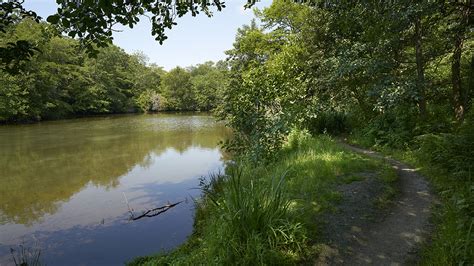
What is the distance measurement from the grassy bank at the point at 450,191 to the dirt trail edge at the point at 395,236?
0.46ft

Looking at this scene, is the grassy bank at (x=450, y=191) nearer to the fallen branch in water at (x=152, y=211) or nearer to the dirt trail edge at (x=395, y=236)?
the dirt trail edge at (x=395, y=236)

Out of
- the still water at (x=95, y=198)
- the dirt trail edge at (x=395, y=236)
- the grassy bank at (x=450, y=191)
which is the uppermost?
the grassy bank at (x=450, y=191)

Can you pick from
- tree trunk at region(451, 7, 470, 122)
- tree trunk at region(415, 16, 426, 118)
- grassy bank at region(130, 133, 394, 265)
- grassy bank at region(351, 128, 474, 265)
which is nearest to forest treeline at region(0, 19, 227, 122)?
grassy bank at region(130, 133, 394, 265)

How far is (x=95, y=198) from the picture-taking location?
933cm

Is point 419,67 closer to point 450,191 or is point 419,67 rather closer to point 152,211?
point 450,191

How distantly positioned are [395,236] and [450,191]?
1510 mm

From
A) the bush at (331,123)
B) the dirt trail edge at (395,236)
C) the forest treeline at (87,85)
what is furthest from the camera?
the forest treeline at (87,85)

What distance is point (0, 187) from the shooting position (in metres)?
10.6

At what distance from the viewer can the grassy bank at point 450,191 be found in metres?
3.09

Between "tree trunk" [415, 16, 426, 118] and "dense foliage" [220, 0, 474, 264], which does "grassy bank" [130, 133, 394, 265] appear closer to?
"dense foliage" [220, 0, 474, 264]

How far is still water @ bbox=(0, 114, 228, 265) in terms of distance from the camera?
640 centimetres

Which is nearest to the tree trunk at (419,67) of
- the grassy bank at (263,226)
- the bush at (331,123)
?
the grassy bank at (263,226)

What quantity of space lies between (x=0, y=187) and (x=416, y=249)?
11.6 metres

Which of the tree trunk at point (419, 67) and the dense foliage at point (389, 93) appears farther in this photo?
the tree trunk at point (419, 67)
